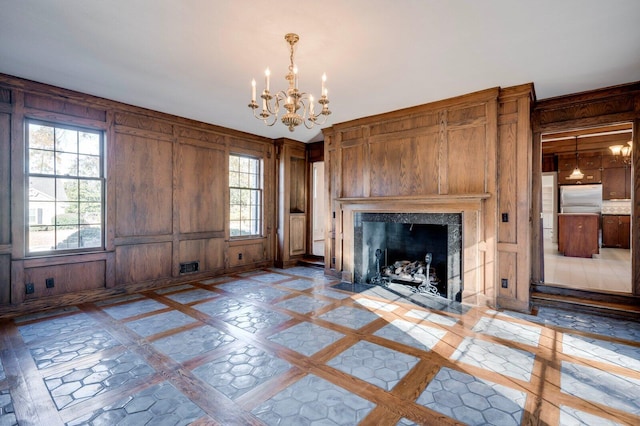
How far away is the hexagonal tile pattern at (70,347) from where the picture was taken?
8.59ft

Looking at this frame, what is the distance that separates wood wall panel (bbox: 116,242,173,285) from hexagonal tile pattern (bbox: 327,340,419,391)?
3.70 metres

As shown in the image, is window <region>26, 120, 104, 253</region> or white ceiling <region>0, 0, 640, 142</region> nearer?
white ceiling <region>0, 0, 640, 142</region>

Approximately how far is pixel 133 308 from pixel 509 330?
14.9ft

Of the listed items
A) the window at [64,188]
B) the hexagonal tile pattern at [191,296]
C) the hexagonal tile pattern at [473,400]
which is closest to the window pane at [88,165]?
the window at [64,188]

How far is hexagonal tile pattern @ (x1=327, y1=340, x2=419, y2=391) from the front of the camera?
2316 millimetres

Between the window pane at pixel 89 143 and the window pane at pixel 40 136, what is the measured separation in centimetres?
32

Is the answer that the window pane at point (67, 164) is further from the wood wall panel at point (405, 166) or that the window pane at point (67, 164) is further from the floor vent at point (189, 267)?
Result: the wood wall panel at point (405, 166)

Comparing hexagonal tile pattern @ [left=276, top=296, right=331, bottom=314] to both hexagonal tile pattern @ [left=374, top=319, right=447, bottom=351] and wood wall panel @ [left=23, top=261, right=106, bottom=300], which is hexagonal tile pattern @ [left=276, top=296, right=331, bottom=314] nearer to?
hexagonal tile pattern @ [left=374, top=319, right=447, bottom=351]

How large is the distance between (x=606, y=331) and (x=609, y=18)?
3.05m

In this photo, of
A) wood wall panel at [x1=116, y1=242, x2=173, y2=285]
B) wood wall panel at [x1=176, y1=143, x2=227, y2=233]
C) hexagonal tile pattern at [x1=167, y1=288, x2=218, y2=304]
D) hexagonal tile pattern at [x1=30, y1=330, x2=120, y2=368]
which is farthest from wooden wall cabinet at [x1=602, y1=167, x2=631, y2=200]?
hexagonal tile pattern at [x1=30, y1=330, x2=120, y2=368]

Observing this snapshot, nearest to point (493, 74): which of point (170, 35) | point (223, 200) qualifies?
point (170, 35)

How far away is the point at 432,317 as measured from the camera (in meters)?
3.62

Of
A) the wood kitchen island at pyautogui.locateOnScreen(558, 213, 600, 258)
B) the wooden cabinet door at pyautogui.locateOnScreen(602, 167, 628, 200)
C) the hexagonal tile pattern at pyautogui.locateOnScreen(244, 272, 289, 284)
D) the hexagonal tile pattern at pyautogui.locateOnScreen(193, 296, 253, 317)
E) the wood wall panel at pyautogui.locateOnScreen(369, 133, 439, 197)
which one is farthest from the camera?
the wooden cabinet door at pyautogui.locateOnScreen(602, 167, 628, 200)

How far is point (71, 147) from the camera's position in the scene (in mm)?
4234
